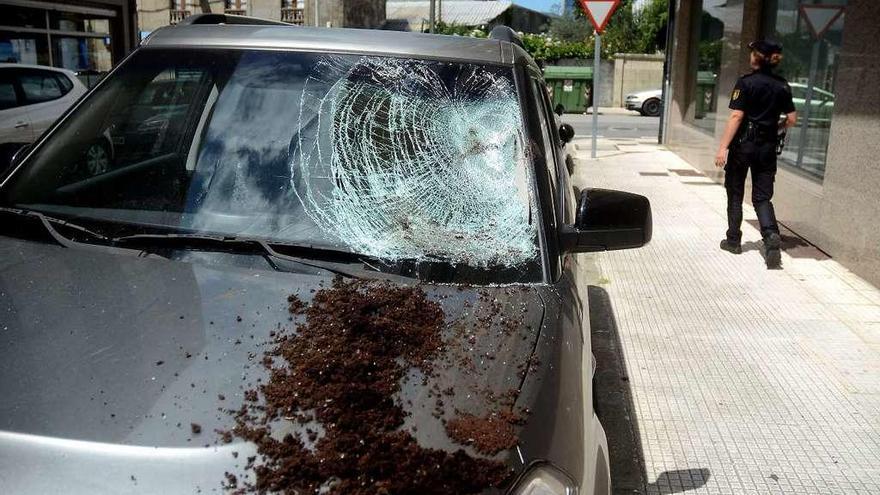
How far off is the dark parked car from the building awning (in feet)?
142

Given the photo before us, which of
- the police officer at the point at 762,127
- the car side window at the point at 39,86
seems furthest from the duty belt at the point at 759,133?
the car side window at the point at 39,86

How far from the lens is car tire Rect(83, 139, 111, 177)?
9.71 ft

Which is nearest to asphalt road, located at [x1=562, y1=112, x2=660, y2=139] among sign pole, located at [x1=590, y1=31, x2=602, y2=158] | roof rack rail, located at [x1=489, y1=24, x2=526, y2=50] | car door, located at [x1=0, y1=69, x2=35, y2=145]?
sign pole, located at [x1=590, y1=31, x2=602, y2=158]

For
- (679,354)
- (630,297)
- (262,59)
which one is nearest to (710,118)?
(630,297)

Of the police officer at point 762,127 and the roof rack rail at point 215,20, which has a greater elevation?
the roof rack rail at point 215,20

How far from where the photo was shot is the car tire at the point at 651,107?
30.0 metres

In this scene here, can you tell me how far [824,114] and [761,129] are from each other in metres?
1.66

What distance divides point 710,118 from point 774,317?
8.37m

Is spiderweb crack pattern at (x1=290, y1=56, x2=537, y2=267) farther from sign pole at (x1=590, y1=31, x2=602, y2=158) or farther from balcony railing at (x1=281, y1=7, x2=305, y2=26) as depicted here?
balcony railing at (x1=281, y1=7, x2=305, y2=26)

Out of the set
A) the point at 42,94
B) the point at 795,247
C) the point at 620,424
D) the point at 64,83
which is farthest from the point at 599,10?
the point at 620,424

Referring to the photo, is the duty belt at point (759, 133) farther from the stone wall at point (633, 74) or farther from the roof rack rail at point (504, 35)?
the stone wall at point (633, 74)

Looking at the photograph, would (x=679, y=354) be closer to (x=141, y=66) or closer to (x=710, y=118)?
(x=141, y=66)

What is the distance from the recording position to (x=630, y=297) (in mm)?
6270

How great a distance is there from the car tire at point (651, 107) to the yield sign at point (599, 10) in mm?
17689
